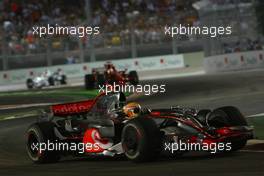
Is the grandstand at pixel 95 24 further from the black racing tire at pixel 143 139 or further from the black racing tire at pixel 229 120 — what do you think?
the black racing tire at pixel 143 139

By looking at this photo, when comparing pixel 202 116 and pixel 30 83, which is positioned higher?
pixel 202 116

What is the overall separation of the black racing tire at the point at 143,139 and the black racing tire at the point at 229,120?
0.99 m

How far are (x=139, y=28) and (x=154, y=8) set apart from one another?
1.86m

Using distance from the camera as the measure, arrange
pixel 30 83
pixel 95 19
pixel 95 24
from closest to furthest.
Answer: pixel 30 83 → pixel 95 24 → pixel 95 19

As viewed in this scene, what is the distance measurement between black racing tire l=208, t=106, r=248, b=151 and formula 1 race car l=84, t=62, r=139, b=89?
19544 mm

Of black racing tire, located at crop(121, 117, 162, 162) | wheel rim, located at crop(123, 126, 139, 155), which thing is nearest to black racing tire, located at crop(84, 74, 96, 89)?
wheel rim, located at crop(123, 126, 139, 155)

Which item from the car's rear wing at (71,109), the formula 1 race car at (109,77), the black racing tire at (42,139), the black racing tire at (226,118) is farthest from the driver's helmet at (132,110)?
the formula 1 race car at (109,77)

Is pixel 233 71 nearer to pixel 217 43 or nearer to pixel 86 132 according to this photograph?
pixel 217 43

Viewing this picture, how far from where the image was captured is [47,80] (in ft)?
134

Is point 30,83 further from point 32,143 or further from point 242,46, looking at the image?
point 32,143

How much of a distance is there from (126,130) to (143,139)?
17.6 inches

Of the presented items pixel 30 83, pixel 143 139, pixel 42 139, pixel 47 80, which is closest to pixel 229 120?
pixel 143 139

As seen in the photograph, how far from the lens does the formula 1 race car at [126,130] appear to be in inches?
350

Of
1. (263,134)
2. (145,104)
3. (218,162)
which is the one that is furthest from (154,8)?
(218,162)
